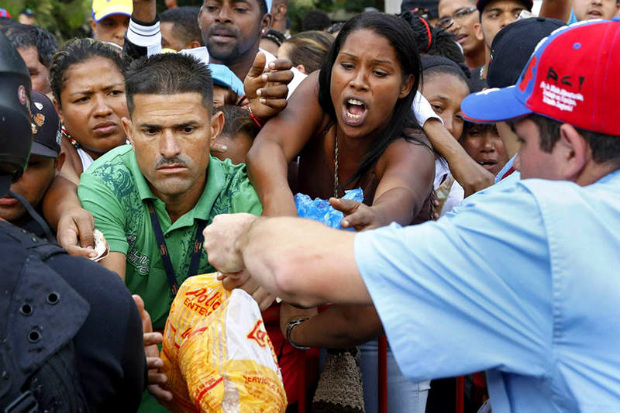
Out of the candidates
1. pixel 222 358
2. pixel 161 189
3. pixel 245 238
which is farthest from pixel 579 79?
pixel 161 189

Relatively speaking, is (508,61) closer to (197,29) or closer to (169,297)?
(169,297)

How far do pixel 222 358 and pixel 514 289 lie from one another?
103 centimetres

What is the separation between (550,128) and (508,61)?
129 cm

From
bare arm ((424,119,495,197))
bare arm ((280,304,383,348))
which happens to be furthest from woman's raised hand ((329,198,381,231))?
bare arm ((424,119,495,197))

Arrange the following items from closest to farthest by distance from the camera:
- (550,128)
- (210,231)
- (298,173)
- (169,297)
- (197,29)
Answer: (550,128)
(210,231)
(169,297)
(298,173)
(197,29)

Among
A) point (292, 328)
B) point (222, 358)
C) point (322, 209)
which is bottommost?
point (292, 328)

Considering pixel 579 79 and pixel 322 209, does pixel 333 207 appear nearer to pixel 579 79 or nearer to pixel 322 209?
pixel 322 209

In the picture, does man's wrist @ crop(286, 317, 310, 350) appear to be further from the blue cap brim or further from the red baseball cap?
the red baseball cap

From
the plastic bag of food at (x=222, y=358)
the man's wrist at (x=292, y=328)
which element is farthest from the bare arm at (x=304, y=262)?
the man's wrist at (x=292, y=328)

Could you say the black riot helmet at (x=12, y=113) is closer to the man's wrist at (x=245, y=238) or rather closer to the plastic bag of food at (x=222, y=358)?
the man's wrist at (x=245, y=238)

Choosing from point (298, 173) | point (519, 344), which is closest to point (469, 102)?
point (519, 344)

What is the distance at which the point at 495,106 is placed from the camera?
2.21 meters

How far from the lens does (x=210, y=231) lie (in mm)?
2184

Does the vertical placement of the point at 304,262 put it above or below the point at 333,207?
above
